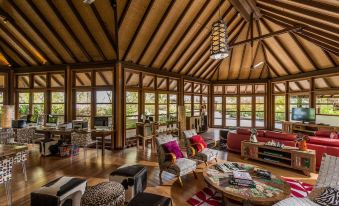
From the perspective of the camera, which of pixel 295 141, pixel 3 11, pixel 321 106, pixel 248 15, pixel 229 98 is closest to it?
pixel 295 141

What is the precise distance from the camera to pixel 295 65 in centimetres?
923

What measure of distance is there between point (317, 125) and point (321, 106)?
4.51 ft

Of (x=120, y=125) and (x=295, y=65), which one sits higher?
(x=295, y=65)

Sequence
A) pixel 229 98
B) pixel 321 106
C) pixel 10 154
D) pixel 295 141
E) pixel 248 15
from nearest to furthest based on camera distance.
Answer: pixel 10 154 < pixel 295 141 < pixel 248 15 < pixel 321 106 < pixel 229 98

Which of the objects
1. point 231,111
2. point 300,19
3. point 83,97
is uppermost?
point 300,19

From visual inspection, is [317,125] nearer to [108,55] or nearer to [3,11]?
[108,55]

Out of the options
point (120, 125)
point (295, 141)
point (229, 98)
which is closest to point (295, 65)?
point (229, 98)

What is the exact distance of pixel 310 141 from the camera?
16.3 ft

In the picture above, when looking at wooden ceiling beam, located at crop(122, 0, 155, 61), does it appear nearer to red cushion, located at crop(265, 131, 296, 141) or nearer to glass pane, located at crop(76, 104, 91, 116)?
glass pane, located at crop(76, 104, 91, 116)

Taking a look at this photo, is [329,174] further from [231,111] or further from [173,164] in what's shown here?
[231,111]

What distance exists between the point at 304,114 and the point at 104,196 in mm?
9734

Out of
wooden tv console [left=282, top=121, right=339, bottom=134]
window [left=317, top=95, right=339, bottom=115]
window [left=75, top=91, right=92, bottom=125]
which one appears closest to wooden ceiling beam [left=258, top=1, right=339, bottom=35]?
wooden tv console [left=282, top=121, right=339, bottom=134]

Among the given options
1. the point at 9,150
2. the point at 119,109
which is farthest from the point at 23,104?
the point at 9,150

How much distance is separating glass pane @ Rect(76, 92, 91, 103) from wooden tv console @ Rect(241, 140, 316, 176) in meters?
6.01
